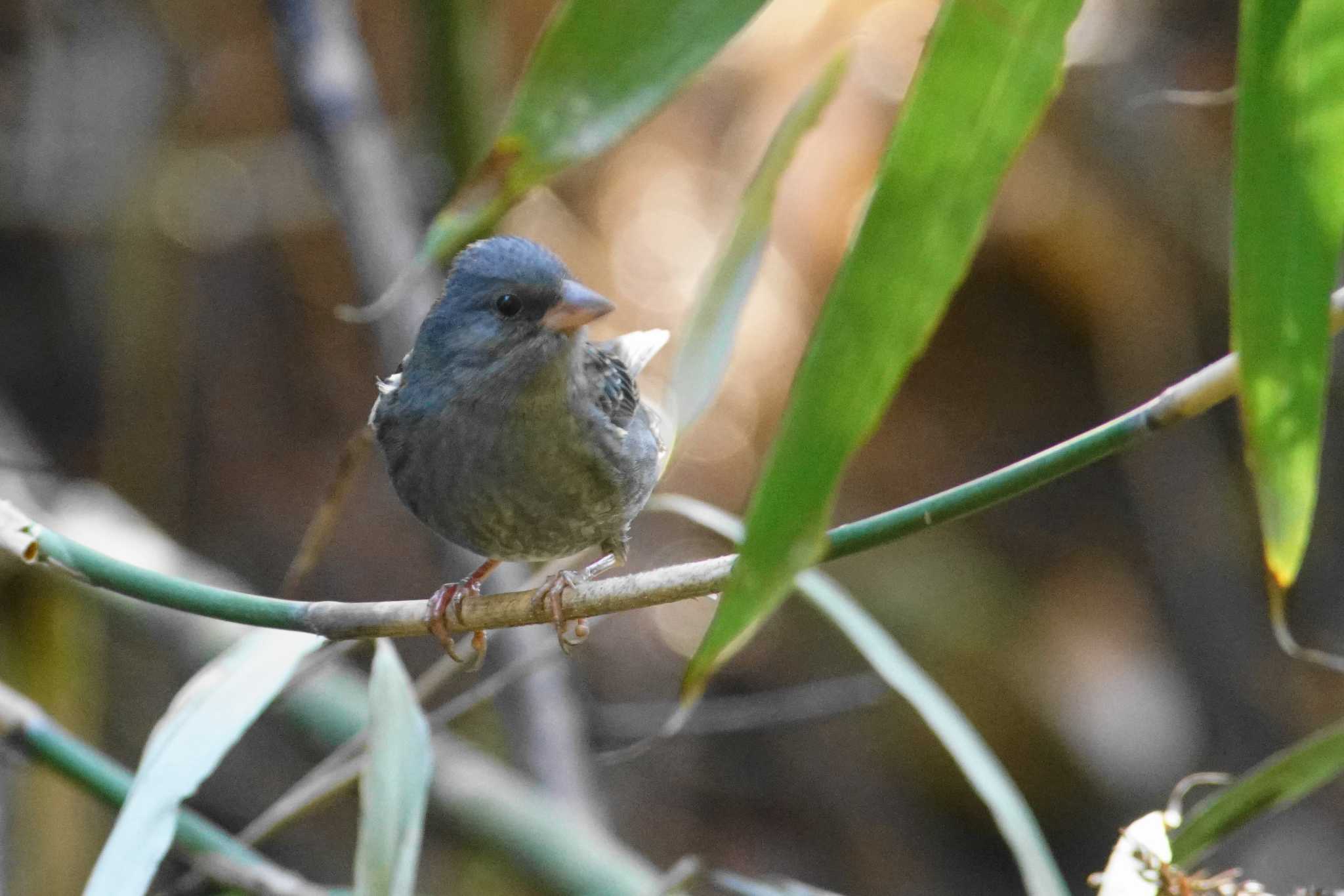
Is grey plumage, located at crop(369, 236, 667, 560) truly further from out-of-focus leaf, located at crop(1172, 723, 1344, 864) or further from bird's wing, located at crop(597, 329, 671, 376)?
out-of-focus leaf, located at crop(1172, 723, 1344, 864)

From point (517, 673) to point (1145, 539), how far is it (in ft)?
10.8

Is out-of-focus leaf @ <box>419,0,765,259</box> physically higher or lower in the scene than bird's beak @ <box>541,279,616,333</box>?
lower

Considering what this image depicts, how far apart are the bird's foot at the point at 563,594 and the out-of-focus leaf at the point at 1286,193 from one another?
0.76 metres

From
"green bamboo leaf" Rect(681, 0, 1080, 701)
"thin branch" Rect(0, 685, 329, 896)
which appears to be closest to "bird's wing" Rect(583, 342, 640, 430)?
"thin branch" Rect(0, 685, 329, 896)

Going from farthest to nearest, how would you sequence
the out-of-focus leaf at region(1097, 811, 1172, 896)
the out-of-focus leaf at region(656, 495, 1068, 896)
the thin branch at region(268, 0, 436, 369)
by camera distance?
the thin branch at region(268, 0, 436, 369), the out-of-focus leaf at region(656, 495, 1068, 896), the out-of-focus leaf at region(1097, 811, 1172, 896)

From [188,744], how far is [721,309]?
960 mm

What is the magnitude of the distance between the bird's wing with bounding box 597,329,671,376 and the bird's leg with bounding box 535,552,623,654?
1.27 ft

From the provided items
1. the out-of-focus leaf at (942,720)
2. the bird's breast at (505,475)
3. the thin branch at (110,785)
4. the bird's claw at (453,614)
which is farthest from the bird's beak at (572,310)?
the thin branch at (110,785)

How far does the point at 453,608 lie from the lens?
6.47 ft

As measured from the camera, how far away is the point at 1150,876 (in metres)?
1.49

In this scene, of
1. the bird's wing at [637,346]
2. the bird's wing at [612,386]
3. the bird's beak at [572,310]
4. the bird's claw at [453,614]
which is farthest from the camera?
the bird's wing at [637,346]

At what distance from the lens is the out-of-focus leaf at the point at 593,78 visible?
1495 millimetres

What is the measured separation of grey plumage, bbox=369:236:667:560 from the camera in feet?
7.49

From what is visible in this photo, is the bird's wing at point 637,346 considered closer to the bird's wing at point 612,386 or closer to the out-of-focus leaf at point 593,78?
the bird's wing at point 612,386
